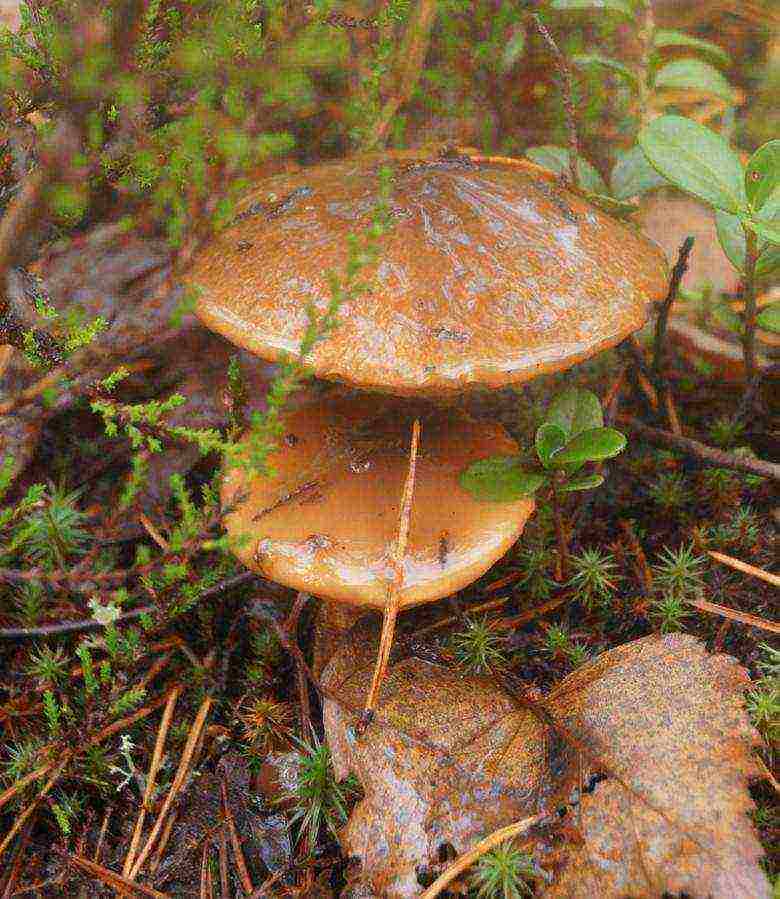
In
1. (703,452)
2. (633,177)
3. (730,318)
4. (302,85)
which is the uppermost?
(302,85)

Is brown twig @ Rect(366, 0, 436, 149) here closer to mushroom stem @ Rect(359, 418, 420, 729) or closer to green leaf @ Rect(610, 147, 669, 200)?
green leaf @ Rect(610, 147, 669, 200)

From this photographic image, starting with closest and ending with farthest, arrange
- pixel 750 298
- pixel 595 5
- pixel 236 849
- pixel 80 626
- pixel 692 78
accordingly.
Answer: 1. pixel 236 849
2. pixel 80 626
3. pixel 750 298
4. pixel 595 5
5. pixel 692 78

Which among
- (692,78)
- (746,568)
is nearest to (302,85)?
(692,78)

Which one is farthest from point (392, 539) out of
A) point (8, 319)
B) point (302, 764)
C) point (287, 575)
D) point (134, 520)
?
point (8, 319)

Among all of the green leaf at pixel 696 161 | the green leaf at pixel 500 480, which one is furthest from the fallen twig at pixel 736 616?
the green leaf at pixel 696 161

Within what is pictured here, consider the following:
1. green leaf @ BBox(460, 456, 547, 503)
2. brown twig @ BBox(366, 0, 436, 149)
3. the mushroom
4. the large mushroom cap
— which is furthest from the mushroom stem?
brown twig @ BBox(366, 0, 436, 149)

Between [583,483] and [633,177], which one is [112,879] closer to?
[583,483]
